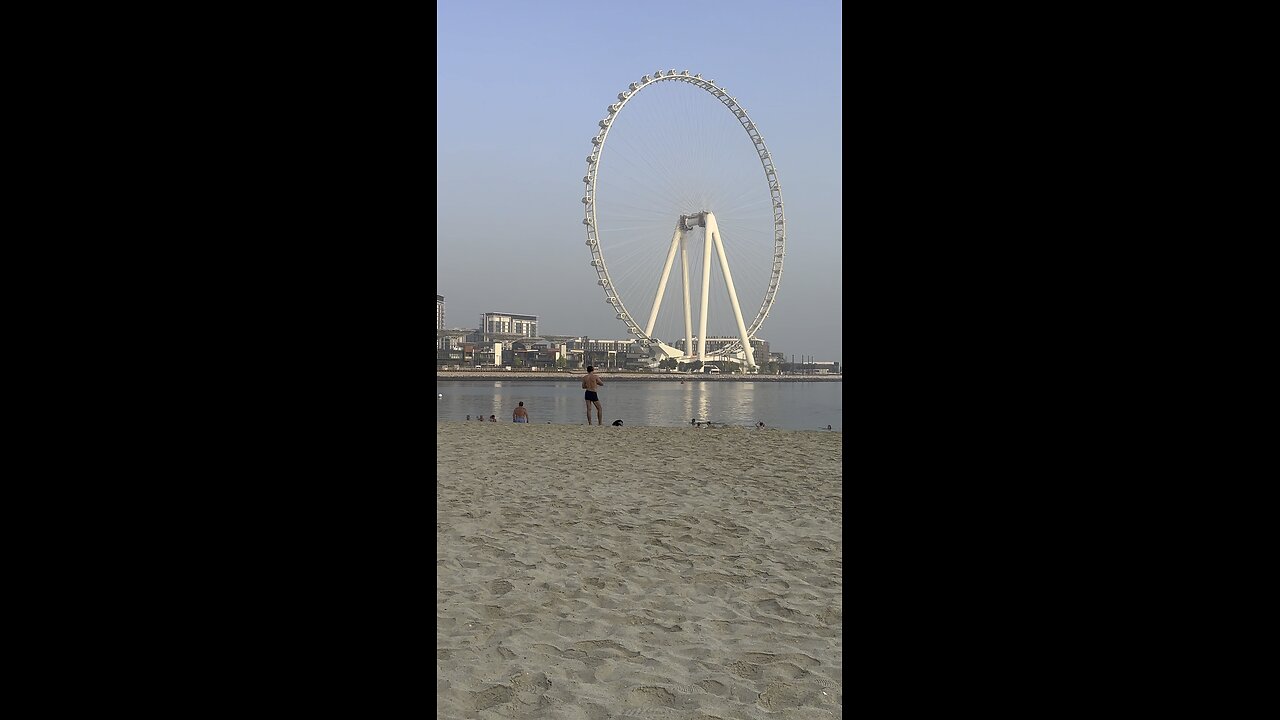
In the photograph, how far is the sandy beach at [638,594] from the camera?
2781 mm

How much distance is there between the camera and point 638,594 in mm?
3945

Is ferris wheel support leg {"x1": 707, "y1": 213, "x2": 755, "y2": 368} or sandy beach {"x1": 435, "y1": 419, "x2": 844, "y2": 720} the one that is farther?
ferris wheel support leg {"x1": 707, "y1": 213, "x2": 755, "y2": 368}

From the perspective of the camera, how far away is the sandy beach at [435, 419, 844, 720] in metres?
2.78

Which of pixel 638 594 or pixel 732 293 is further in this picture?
pixel 732 293

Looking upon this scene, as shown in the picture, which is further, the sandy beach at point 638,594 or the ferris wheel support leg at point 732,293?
the ferris wheel support leg at point 732,293
